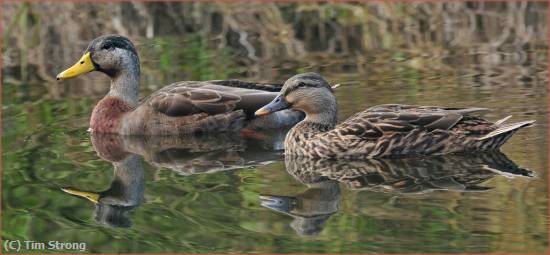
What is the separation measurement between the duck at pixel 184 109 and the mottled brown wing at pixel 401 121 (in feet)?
5.52

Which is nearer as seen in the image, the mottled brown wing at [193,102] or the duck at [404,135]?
the duck at [404,135]

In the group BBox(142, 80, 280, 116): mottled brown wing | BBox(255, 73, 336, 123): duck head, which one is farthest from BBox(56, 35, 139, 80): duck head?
BBox(255, 73, 336, 123): duck head

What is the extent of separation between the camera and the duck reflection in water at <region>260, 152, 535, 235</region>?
8.46 meters

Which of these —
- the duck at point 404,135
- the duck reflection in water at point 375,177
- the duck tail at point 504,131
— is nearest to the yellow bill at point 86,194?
the duck reflection in water at point 375,177

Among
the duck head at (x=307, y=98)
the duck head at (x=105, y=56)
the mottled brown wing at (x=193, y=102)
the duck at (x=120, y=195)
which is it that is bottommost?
the duck at (x=120, y=195)

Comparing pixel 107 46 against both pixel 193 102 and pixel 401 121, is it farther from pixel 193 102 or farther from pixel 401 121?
pixel 401 121

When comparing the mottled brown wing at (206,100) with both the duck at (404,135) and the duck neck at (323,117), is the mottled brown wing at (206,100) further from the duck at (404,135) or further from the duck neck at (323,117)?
the duck at (404,135)

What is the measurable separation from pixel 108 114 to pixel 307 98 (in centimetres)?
244

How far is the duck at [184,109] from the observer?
11.7 meters

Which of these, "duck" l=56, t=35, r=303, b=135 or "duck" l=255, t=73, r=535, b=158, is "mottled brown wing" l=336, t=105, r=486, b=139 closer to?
"duck" l=255, t=73, r=535, b=158

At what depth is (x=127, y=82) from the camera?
12.3 meters

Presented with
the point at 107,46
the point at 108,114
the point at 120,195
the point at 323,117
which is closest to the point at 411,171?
the point at 323,117

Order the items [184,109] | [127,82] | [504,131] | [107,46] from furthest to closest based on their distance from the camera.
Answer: [127,82]
[107,46]
[184,109]
[504,131]

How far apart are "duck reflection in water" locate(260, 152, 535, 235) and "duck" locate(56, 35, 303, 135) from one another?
5.11 ft
